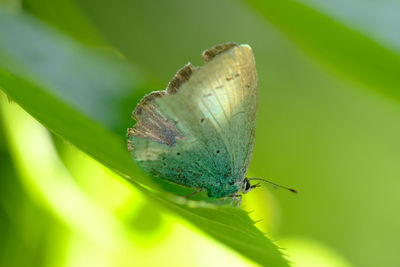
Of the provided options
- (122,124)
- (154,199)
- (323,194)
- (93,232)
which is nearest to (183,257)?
(93,232)

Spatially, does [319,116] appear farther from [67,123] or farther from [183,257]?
[67,123]

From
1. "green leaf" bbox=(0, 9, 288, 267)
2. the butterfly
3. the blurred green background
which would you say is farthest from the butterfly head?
"green leaf" bbox=(0, 9, 288, 267)

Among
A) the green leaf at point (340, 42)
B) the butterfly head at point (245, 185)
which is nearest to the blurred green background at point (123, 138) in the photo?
the green leaf at point (340, 42)

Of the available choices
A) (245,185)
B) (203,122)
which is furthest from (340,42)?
(245,185)

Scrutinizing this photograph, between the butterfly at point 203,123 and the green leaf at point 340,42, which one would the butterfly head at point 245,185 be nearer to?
the butterfly at point 203,123

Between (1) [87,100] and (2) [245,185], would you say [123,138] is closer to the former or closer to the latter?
(1) [87,100]

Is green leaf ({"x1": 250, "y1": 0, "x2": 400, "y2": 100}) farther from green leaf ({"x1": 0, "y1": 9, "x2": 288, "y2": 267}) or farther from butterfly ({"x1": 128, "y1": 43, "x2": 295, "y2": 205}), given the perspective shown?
green leaf ({"x1": 0, "y1": 9, "x2": 288, "y2": 267})
